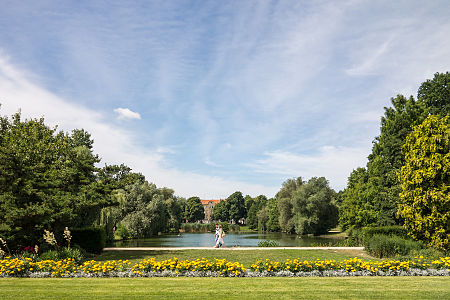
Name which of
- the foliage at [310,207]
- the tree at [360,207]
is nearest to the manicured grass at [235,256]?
the tree at [360,207]

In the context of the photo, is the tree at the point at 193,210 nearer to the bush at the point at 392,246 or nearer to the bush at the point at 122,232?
the bush at the point at 122,232

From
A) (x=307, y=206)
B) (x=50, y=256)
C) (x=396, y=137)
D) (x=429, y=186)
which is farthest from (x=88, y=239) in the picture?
(x=307, y=206)

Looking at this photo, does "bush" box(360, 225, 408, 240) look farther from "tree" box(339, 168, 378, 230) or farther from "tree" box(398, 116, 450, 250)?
→ "tree" box(339, 168, 378, 230)

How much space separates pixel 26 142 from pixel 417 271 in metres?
16.8

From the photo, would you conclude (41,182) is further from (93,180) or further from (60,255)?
(93,180)

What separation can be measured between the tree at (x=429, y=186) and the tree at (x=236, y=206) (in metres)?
92.3

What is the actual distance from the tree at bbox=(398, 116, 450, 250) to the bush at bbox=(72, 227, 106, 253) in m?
17.2

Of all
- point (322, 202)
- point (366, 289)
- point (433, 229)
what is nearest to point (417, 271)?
point (366, 289)

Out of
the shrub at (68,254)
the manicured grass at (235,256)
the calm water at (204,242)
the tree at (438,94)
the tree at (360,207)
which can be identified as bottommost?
the calm water at (204,242)

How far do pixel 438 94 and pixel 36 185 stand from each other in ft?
109

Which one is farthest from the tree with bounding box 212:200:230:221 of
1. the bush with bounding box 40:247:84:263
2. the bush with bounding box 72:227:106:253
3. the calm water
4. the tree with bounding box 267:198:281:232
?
the bush with bounding box 40:247:84:263

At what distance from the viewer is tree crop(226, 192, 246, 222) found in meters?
108

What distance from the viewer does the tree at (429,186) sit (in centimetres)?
1612

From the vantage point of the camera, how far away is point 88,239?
1891 centimetres
